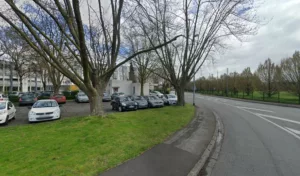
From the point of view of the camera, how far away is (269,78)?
2830 centimetres

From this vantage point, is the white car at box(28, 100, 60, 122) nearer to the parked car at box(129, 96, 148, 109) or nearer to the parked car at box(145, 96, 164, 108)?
the parked car at box(129, 96, 148, 109)

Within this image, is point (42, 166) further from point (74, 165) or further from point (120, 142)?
point (120, 142)

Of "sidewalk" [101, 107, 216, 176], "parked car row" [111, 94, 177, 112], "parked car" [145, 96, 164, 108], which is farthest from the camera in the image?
"parked car" [145, 96, 164, 108]

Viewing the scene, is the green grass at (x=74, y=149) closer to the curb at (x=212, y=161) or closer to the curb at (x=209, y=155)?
the curb at (x=209, y=155)

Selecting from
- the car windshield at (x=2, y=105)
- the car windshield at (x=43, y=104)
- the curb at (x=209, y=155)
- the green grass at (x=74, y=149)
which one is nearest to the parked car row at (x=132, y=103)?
the car windshield at (x=43, y=104)

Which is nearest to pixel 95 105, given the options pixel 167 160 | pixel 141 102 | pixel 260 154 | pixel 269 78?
pixel 167 160

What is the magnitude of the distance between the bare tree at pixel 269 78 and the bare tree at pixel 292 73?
10.1 feet

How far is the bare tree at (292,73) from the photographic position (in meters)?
21.1

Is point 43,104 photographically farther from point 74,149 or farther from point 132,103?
point 74,149

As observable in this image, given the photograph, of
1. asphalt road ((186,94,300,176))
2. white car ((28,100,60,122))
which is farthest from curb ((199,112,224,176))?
white car ((28,100,60,122))

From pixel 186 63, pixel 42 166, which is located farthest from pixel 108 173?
pixel 186 63

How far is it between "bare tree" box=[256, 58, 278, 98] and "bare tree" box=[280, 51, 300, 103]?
307 cm

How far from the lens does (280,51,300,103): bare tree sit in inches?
832

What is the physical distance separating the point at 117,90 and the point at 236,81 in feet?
106
